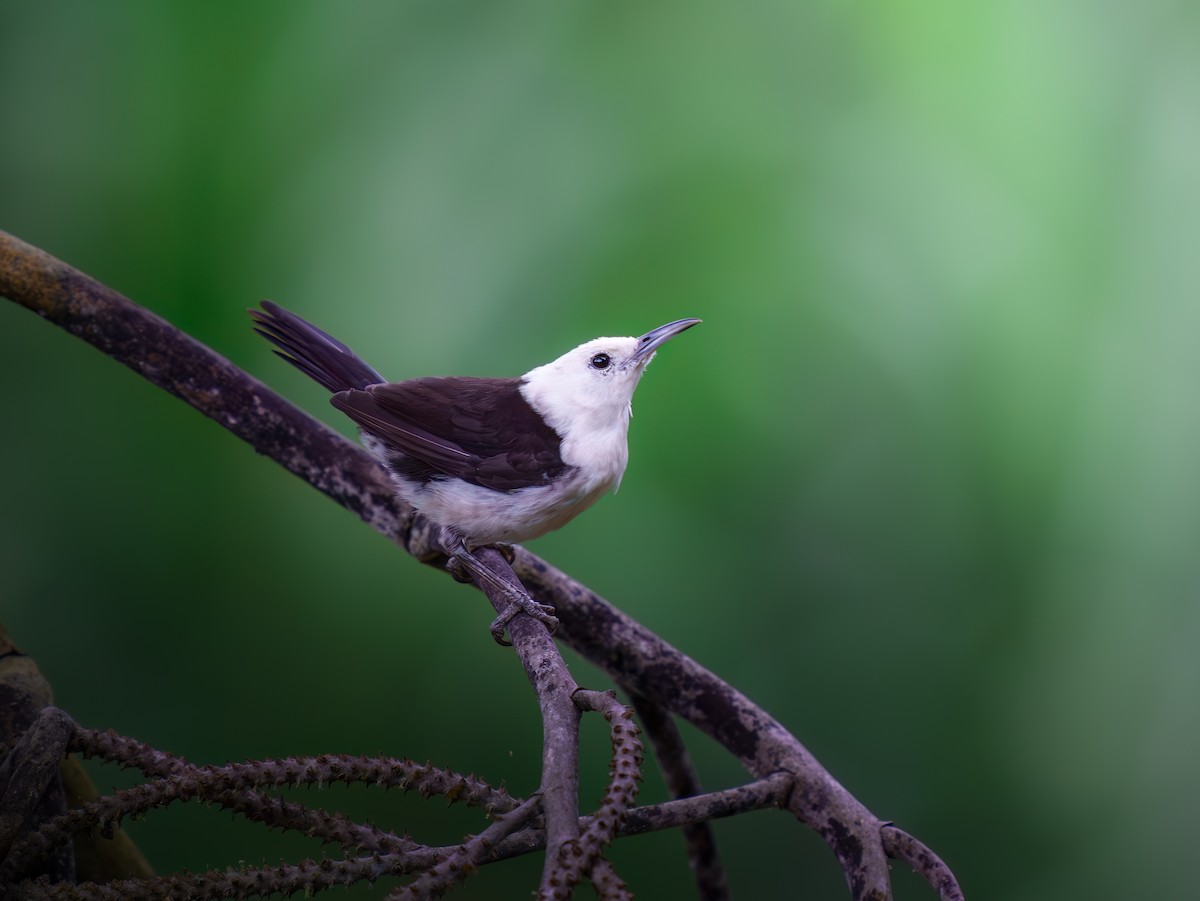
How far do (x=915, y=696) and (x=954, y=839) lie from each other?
0.16 metres

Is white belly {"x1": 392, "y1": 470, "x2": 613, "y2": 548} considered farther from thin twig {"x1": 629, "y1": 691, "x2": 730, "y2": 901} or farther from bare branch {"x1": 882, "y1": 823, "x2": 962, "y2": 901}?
bare branch {"x1": 882, "y1": 823, "x2": 962, "y2": 901}

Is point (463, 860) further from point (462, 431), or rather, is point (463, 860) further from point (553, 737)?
point (462, 431)

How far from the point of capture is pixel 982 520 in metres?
1.24

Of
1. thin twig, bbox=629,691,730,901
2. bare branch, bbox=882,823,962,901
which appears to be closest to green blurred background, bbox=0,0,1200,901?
thin twig, bbox=629,691,730,901

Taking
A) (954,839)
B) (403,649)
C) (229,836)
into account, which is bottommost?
(229,836)

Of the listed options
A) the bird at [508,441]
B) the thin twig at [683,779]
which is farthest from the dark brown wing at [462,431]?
the thin twig at [683,779]

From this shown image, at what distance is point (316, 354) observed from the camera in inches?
36.3

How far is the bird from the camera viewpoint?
2.67 feet

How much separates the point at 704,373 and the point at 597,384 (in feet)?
1.49

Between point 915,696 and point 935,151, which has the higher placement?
point 935,151

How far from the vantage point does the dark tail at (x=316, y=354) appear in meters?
0.91

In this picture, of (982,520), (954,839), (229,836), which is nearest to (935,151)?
(982,520)

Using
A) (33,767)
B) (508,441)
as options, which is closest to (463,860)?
(33,767)

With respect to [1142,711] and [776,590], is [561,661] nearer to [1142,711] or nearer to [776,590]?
[776,590]
